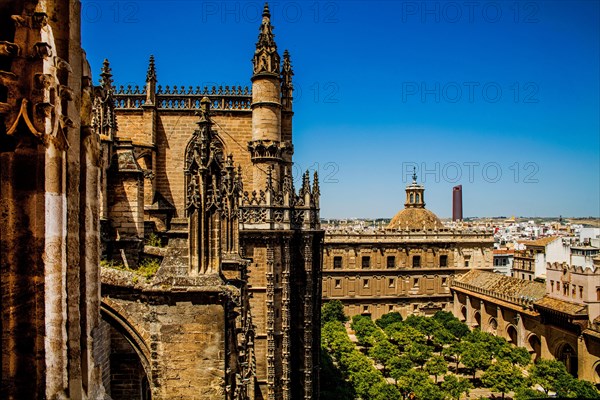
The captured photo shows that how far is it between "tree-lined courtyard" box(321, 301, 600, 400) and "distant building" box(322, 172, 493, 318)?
756cm

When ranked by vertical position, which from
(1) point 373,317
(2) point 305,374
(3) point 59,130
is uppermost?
(3) point 59,130

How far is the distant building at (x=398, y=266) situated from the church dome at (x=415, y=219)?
4.59 metres

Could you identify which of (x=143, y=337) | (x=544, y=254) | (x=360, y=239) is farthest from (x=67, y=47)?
(x=544, y=254)

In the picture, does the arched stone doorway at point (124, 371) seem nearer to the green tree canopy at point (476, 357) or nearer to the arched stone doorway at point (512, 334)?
the green tree canopy at point (476, 357)

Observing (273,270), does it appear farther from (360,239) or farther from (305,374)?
(360,239)

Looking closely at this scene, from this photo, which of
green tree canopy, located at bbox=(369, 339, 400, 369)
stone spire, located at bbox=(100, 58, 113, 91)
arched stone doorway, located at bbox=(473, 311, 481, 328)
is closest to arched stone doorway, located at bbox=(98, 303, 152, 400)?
stone spire, located at bbox=(100, 58, 113, 91)

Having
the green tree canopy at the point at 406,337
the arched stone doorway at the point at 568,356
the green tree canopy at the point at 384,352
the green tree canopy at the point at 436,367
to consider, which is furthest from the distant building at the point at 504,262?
the green tree canopy at the point at 436,367

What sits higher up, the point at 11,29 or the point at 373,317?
the point at 11,29

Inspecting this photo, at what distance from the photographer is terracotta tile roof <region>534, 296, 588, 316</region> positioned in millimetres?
34219

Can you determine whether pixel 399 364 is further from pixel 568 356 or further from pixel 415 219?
pixel 415 219

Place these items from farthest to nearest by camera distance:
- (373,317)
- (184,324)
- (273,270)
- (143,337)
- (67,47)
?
(373,317) < (273,270) < (143,337) < (184,324) < (67,47)

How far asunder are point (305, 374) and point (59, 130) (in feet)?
61.1

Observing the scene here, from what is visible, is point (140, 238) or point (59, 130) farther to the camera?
point (140, 238)

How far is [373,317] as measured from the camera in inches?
2051
